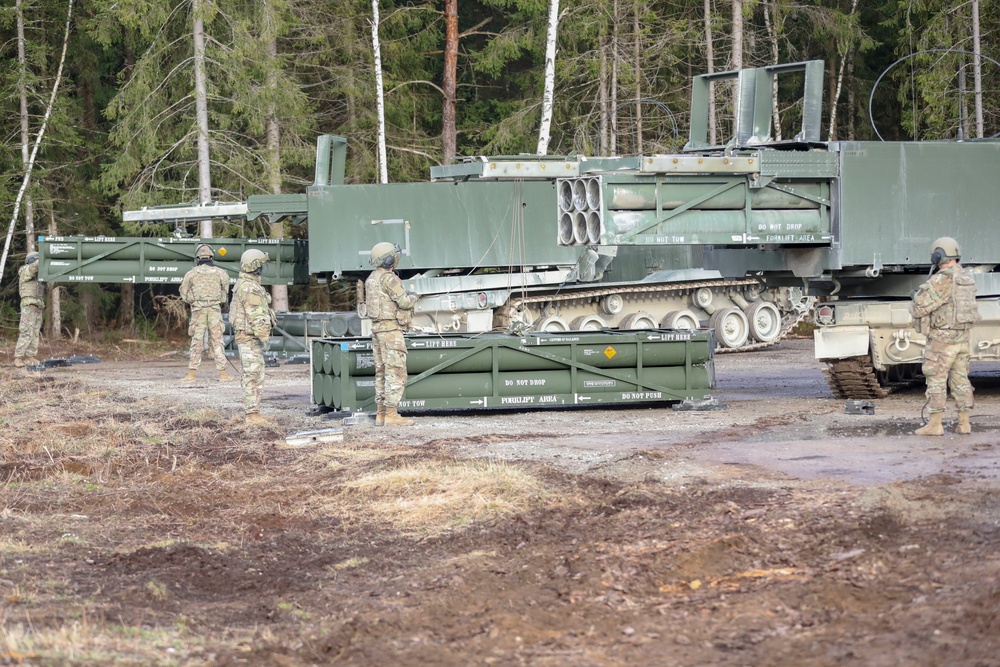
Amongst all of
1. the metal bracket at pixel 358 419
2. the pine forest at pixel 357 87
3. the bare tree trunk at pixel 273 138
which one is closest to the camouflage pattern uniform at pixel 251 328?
the metal bracket at pixel 358 419

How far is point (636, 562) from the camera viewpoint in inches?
272

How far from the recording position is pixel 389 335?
500 inches

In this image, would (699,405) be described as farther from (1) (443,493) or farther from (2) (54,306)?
(2) (54,306)

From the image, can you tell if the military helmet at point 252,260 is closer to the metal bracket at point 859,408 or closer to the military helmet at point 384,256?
the military helmet at point 384,256

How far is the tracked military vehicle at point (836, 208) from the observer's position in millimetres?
13289

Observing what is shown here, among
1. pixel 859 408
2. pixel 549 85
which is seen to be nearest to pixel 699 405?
pixel 859 408

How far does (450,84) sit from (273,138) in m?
4.63

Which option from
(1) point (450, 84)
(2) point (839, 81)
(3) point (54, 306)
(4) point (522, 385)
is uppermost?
(2) point (839, 81)

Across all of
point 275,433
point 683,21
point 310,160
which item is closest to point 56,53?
point 310,160

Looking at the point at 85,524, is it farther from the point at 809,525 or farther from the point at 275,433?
the point at 809,525

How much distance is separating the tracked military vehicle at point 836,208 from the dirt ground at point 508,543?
126 centimetres

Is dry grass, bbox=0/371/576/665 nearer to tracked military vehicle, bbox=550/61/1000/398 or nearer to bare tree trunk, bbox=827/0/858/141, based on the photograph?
tracked military vehicle, bbox=550/61/1000/398

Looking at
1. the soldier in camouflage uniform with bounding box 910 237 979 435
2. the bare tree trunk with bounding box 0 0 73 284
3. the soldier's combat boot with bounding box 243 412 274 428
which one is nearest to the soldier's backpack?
the soldier in camouflage uniform with bounding box 910 237 979 435

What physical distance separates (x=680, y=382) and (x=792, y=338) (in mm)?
13354
